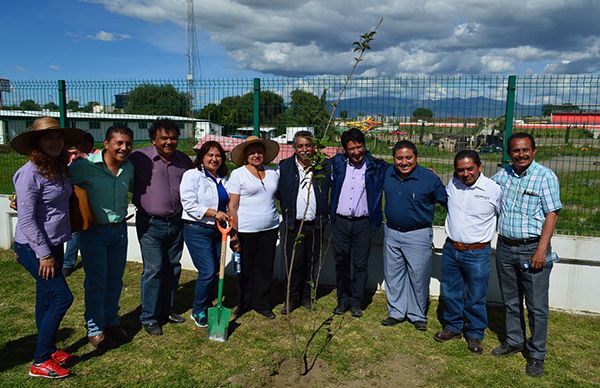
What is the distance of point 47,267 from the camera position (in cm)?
325

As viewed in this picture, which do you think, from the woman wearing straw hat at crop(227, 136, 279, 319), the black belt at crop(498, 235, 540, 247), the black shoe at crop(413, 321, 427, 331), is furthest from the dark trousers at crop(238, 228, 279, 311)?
the black belt at crop(498, 235, 540, 247)

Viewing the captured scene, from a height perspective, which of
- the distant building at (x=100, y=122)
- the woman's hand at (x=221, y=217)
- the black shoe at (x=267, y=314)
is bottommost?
the black shoe at (x=267, y=314)

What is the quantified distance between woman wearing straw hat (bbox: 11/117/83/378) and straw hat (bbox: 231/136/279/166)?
147 cm

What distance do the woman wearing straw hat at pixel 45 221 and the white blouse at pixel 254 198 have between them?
1.46m

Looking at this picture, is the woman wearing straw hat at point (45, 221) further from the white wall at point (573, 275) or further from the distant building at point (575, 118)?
the distant building at point (575, 118)

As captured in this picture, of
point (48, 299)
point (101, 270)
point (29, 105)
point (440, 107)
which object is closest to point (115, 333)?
point (101, 270)

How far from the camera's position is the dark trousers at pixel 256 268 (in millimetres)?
4512

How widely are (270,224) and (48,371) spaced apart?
222 centimetres

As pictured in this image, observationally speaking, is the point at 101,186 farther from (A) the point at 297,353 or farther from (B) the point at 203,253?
(A) the point at 297,353

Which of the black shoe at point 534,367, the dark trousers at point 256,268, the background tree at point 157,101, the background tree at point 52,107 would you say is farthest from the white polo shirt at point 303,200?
the background tree at point 52,107

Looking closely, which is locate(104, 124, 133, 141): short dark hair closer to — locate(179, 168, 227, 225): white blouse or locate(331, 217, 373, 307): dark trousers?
locate(179, 168, 227, 225): white blouse

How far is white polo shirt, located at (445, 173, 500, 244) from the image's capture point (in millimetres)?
3857

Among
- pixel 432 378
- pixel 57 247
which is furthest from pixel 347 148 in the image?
pixel 57 247

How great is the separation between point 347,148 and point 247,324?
6.73ft
